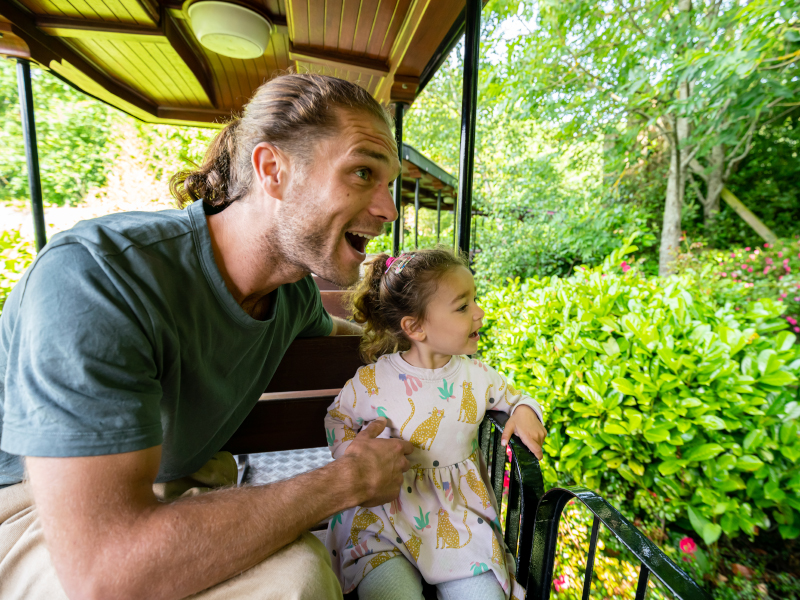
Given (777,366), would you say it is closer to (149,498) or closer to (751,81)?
(149,498)

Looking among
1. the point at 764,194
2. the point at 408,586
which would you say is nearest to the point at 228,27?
the point at 408,586

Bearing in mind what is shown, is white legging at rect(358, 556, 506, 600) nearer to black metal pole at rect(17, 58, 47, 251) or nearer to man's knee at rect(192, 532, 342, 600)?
man's knee at rect(192, 532, 342, 600)

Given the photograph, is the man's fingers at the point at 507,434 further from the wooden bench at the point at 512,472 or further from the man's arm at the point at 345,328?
the man's arm at the point at 345,328

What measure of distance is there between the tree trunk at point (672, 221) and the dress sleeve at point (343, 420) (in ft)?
22.1

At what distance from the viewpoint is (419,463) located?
50.1 inches

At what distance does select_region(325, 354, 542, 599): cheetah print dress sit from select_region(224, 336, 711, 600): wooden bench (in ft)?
0.21

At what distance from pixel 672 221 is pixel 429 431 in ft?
23.4

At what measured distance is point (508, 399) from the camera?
52.2 inches

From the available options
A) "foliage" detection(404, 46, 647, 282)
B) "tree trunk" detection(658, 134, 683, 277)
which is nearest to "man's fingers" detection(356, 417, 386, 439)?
"foliage" detection(404, 46, 647, 282)

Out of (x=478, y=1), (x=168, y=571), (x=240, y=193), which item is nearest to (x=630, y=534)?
(x=168, y=571)

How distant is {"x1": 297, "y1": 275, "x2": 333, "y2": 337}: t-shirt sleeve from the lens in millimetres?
1493

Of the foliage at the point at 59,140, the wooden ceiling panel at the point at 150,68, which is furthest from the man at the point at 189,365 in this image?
the foliage at the point at 59,140

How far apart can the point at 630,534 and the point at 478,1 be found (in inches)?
61.3

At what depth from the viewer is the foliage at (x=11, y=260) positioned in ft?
9.78
